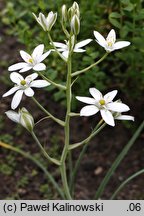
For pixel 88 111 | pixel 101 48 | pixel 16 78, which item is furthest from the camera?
pixel 101 48

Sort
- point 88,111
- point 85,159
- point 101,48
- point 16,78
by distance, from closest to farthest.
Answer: point 88,111 → point 16,78 → point 101,48 → point 85,159

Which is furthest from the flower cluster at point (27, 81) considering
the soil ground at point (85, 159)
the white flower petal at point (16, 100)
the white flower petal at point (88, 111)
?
the soil ground at point (85, 159)

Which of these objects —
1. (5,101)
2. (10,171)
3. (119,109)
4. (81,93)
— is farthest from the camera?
(5,101)

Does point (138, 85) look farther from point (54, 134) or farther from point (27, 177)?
point (27, 177)

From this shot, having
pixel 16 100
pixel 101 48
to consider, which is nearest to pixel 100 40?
pixel 16 100

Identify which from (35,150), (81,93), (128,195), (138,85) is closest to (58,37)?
(81,93)

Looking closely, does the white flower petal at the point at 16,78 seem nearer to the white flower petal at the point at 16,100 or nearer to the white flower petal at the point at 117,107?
the white flower petal at the point at 16,100

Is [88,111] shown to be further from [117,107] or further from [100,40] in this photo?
[100,40]

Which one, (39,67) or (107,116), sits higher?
(39,67)

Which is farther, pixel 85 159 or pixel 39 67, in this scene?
pixel 85 159
